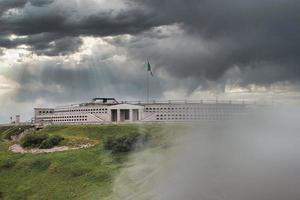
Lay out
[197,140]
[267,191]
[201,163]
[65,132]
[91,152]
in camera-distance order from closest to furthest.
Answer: [267,191], [201,163], [197,140], [91,152], [65,132]

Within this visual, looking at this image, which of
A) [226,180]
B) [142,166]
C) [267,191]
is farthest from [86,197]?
[267,191]

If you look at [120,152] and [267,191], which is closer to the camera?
[267,191]

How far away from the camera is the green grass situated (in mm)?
80375

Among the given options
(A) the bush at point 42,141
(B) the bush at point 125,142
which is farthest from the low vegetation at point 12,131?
(B) the bush at point 125,142

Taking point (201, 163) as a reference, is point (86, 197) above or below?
below

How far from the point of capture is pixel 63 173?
91188 mm

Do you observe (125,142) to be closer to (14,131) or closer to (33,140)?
(33,140)

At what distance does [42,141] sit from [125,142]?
3143 centimetres

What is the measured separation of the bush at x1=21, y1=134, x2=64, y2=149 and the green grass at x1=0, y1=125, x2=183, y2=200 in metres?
5.77

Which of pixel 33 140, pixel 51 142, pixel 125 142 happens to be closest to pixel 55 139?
pixel 51 142

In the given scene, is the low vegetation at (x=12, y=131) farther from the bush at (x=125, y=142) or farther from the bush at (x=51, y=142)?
the bush at (x=125, y=142)

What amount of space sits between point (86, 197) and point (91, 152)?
28.0 meters

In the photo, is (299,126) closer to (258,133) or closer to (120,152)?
(258,133)

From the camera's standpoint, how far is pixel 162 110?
152625 millimetres
